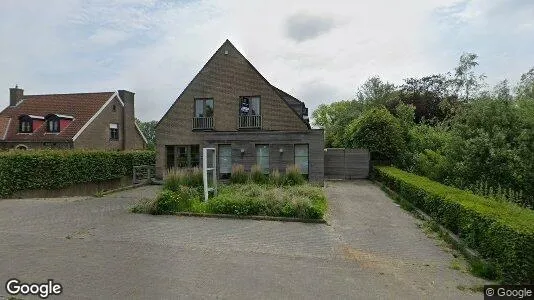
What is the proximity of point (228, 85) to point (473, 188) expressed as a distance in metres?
16.8

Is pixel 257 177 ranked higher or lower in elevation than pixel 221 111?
lower

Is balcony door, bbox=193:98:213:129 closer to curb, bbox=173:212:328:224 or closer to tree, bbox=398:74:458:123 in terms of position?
curb, bbox=173:212:328:224

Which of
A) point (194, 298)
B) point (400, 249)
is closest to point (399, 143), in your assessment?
point (400, 249)

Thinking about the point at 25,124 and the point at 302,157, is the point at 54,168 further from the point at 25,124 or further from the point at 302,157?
the point at 25,124

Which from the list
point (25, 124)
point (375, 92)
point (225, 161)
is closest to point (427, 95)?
point (375, 92)

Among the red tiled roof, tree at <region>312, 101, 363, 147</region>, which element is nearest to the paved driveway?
the red tiled roof

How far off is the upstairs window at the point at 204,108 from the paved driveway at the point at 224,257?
1476 cm

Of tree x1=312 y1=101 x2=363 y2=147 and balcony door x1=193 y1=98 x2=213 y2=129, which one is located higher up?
tree x1=312 y1=101 x2=363 y2=147

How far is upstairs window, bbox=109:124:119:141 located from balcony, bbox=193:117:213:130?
13.0m

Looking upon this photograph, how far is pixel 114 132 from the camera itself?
117ft

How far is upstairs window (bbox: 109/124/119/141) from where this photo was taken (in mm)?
35031

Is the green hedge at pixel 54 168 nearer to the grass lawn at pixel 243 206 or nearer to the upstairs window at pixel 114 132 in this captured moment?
the upstairs window at pixel 114 132

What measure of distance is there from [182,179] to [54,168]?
29.0 feet

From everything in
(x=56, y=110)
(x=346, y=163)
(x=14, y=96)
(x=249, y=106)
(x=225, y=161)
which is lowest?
(x=346, y=163)
